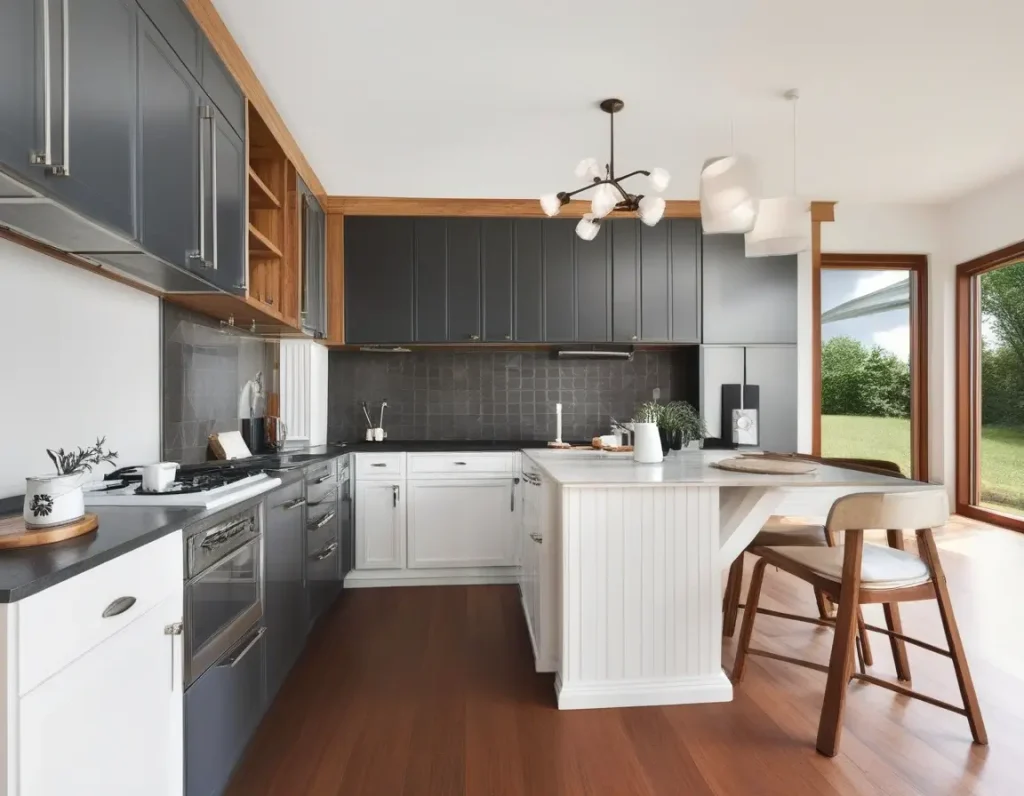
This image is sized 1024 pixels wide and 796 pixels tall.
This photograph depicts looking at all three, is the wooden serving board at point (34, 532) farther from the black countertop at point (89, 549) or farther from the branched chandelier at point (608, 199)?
the branched chandelier at point (608, 199)

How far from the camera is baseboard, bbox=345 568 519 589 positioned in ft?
12.0

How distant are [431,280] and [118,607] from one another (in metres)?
3.12

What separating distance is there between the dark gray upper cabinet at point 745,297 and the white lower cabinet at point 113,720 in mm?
3798

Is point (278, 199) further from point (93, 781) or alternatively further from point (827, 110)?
point (827, 110)

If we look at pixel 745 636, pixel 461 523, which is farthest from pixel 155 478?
pixel 745 636

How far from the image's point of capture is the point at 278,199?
3.11 m

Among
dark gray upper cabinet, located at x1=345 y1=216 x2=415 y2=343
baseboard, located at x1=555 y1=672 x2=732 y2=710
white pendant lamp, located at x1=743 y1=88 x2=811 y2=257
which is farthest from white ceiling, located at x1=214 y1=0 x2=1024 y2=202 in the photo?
baseboard, located at x1=555 y1=672 x2=732 y2=710

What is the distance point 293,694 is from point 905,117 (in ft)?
13.5

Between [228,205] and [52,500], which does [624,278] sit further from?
[52,500]

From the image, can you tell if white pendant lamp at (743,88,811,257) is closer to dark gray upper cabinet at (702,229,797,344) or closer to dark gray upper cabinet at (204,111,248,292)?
dark gray upper cabinet at (702,229,797,344)

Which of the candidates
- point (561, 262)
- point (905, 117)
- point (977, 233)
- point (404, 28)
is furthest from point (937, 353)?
point (404, 28)

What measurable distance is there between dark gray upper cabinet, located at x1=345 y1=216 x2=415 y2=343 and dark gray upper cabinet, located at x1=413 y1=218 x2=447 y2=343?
60mm

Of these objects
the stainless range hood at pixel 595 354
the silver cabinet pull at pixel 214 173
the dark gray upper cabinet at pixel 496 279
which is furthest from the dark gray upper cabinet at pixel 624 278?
the silver cabinet pull at pixel 214 173

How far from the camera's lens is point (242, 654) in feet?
5.87
